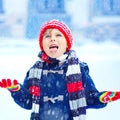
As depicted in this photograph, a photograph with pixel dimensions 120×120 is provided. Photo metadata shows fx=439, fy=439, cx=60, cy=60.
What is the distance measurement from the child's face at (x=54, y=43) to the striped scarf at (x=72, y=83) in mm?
21

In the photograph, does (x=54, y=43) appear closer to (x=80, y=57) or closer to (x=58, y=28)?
(x=58, y=28)

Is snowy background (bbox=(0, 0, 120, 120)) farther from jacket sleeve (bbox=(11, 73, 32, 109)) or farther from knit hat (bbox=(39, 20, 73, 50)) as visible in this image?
knit hat (bbox=(39, 20, 73, 50))

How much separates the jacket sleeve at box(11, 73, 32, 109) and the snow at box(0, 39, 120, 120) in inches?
27.2

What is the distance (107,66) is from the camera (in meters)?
3.37

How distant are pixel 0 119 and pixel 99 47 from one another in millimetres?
1967

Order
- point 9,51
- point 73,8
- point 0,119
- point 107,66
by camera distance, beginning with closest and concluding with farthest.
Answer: point 0,119 < point 107,66 < point 9,51 < point 73,8

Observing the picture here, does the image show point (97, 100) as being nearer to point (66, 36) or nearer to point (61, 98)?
point (61, 98)

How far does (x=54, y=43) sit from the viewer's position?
5.68 feet

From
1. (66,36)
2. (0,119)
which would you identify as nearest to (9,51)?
(0,119)

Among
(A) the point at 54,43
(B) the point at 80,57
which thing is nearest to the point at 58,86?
(A) the point at 54,43

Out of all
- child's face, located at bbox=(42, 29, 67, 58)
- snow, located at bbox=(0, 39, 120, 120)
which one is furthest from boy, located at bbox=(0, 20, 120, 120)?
snow, located at bbox=(0, 39, 120, 120)

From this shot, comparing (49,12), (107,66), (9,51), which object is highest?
(49,12)

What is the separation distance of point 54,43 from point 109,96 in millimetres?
298

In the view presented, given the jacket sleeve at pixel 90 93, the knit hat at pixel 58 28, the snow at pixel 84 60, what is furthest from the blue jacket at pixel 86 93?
the snow at pixel 84 60
